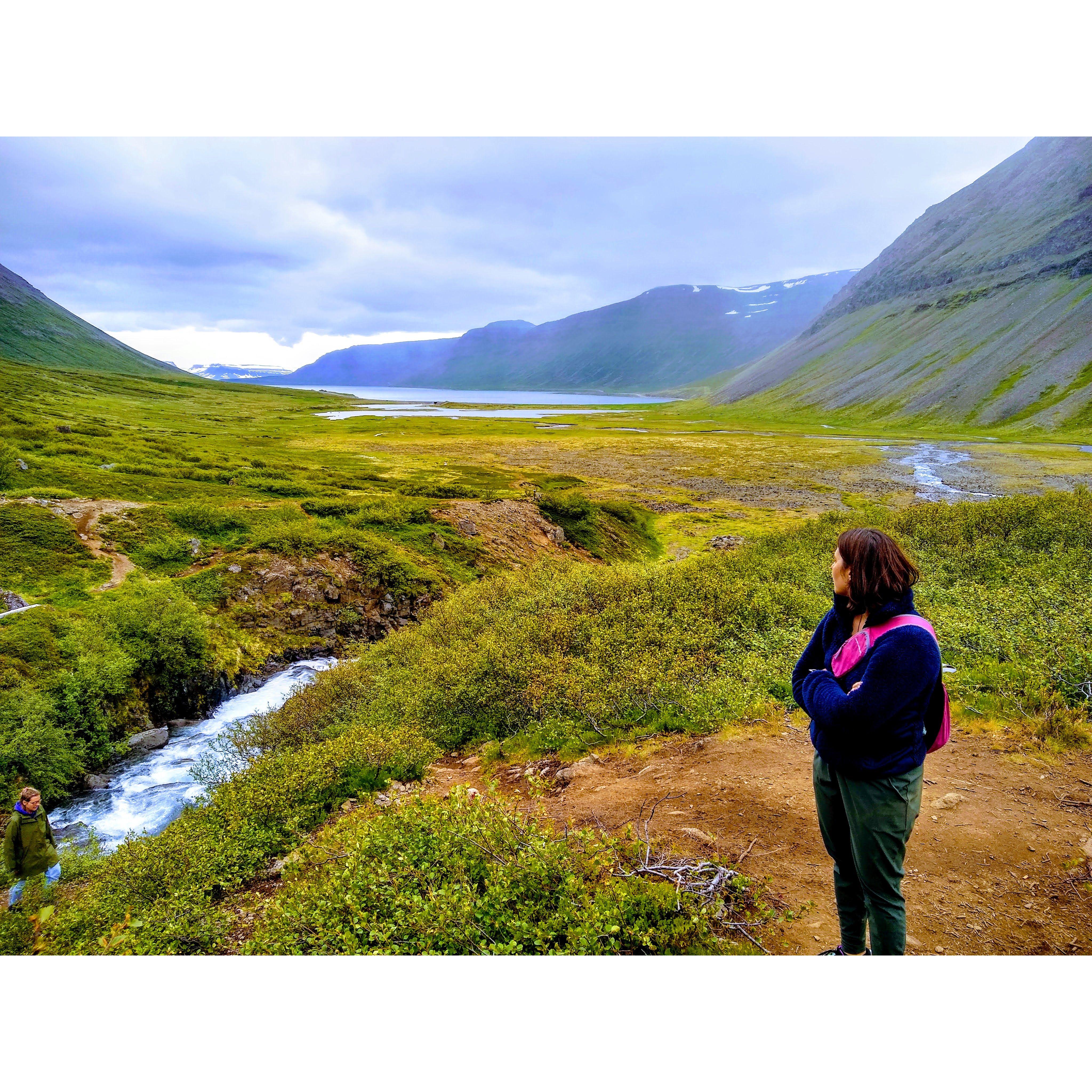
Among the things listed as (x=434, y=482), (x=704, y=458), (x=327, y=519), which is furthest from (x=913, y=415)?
(x=327, y=519)

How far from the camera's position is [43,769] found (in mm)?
12758

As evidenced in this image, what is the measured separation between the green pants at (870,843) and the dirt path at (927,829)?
3.52ft

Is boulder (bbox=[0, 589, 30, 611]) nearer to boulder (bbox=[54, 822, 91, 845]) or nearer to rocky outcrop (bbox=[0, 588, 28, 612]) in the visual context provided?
rocky outcrop (bbox=[0, 588, 28, 612])

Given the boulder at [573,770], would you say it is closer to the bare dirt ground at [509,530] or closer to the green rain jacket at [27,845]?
the green rain jacket at [27,845]

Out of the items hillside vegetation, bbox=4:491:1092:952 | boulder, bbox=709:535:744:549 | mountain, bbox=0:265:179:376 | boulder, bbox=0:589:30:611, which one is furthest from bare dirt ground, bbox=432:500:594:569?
mountain, bbox=0:265:179:376

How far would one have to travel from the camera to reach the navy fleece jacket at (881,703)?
3752mm

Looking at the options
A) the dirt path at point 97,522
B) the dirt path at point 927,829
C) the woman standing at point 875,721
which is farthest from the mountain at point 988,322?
the dirt path at point 97,522

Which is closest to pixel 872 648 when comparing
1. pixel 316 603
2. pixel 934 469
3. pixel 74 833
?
pixel 74 833

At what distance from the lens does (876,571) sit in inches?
154

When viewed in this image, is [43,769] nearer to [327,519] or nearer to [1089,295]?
[327,519]

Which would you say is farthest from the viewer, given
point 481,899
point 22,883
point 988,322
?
point 988,322

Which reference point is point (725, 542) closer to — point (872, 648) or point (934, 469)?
point (872, 648)

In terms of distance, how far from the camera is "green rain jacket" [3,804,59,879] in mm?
9086

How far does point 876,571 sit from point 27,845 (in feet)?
41.8
